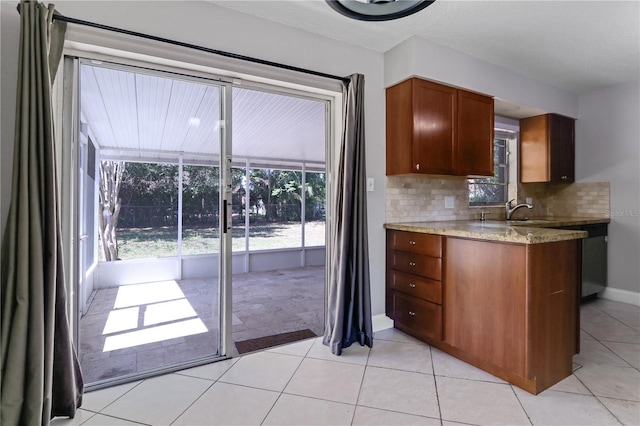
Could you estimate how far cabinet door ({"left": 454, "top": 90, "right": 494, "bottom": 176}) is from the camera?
2924mm

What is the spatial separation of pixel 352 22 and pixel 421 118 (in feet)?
→ 2.97

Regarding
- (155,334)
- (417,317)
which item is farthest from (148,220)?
(417,317)

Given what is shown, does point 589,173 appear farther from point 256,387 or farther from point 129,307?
point 129,307

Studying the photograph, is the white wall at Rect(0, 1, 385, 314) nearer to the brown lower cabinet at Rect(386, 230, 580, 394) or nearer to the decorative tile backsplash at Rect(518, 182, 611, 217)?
the brown lower cabinet at Rect(386, 230, 580, 394)

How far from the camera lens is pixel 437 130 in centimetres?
280

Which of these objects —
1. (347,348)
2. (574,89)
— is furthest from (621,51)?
(347,348)

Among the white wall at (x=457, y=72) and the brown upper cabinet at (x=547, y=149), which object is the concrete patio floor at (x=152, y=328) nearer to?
the white wall at (x=457, y=72)

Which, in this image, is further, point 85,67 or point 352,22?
A: point 352,22

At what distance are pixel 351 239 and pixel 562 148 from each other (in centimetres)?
314

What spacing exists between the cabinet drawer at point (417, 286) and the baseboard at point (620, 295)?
2784mm

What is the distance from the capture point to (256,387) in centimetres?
197

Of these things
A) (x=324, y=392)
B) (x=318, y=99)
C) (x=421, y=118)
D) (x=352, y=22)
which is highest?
(x=352, y=22)

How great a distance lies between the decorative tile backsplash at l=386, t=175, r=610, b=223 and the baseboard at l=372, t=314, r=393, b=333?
0.85 meters

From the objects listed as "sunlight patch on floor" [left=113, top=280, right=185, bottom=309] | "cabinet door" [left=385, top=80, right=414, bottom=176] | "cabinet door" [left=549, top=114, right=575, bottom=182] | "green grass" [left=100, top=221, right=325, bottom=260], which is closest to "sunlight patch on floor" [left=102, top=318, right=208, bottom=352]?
"sunlight patch on floor" [left=113, top=280, right=185, bottom=309]
